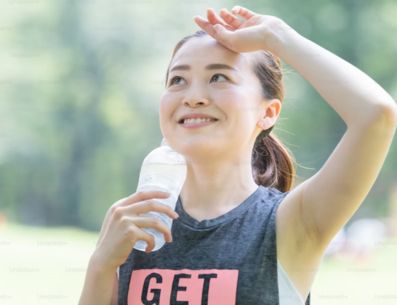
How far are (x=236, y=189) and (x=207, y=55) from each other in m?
0.15

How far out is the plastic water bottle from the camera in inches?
32.9

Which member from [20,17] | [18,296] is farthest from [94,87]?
[18,296]

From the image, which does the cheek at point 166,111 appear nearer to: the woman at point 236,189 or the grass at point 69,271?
the woman at point 236,189

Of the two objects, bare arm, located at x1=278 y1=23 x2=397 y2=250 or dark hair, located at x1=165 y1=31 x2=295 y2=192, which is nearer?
bare arm, located at x1=278 y1=23 x2=397 y2=250

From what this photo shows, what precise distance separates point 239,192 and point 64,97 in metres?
3.50

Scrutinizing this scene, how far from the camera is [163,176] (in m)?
0.89

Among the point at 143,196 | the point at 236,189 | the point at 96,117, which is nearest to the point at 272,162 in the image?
the point at 236,189

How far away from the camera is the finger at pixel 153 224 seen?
799 mm

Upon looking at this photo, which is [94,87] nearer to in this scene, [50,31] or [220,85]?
[50,31]

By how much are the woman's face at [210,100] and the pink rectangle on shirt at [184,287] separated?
0.13m

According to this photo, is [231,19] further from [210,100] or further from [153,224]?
[153,224]

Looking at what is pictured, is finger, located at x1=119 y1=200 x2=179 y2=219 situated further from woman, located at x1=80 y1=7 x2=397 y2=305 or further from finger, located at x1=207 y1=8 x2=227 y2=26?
finger, located at x1=207 y1=8 x2=227 y2=26

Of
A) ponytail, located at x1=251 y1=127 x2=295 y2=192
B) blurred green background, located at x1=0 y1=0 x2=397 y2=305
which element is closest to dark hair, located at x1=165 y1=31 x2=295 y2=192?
ponytail, located at x1=251 y1=127 x2=295 y2=192

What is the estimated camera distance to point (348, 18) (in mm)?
3578
